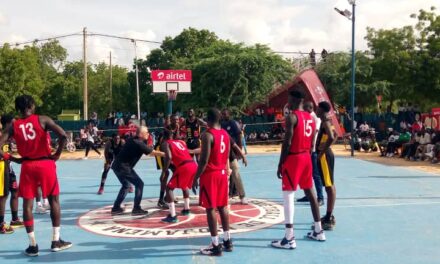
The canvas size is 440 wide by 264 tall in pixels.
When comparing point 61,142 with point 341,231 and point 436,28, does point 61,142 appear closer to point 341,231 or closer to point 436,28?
point 341,231

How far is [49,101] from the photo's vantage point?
53.5 m

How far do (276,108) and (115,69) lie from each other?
44.4 m

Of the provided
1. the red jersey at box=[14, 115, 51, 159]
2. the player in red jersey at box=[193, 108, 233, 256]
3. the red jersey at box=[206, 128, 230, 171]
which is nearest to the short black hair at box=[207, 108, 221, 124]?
the player in red jersey at box=[193, 108, 233, 256]

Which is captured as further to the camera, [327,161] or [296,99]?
[327,161]

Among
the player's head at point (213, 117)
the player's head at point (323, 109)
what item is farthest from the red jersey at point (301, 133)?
the player's head at point (213, 117)

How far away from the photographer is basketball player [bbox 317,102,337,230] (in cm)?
705

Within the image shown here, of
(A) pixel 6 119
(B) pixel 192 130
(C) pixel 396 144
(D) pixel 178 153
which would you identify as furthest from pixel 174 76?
(A) pixel 6 119

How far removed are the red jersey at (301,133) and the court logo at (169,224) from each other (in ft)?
5.61

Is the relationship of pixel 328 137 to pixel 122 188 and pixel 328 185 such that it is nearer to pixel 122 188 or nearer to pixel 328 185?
pixel 328 185

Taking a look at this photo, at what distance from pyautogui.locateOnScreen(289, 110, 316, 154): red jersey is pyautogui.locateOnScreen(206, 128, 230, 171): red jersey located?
3.14 feet

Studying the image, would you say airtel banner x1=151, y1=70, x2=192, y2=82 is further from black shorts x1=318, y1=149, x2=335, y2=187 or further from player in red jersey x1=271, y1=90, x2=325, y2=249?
player in red jersey x1=271, y1=90, x2=325, y2=249

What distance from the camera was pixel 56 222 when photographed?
20.6 ft

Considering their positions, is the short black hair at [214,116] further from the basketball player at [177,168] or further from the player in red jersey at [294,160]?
the basketball player at [177,168]

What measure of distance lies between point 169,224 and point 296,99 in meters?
3.07
